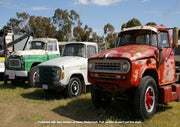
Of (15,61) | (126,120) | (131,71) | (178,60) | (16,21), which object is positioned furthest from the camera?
(16,21)

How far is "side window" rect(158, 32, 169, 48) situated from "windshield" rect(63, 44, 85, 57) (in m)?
3.34

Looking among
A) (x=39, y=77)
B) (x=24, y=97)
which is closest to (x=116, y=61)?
(x=39, y=77)

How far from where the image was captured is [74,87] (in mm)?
7316

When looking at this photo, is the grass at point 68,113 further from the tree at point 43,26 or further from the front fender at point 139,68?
the tree at point 43,26

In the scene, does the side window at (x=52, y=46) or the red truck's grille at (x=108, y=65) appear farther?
the side window at (x=52, y=46)

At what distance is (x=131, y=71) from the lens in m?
4.38

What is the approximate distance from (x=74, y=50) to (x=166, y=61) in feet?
12.9

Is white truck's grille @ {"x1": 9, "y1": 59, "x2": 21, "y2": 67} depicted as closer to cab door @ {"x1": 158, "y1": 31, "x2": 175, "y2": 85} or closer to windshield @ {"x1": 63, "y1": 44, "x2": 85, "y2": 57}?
windshield @ {"x1": 63, "y1": 44, "x2": 85, "y2": 57}

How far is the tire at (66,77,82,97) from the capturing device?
7062mm

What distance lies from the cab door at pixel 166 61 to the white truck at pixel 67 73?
3123 millimetres

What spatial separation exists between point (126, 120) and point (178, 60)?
3.57 m

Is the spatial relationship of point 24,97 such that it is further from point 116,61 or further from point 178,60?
point 178,60

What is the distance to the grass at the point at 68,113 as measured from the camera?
15.9 ft

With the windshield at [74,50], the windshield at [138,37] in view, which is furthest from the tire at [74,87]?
the windshield at [138,37]
